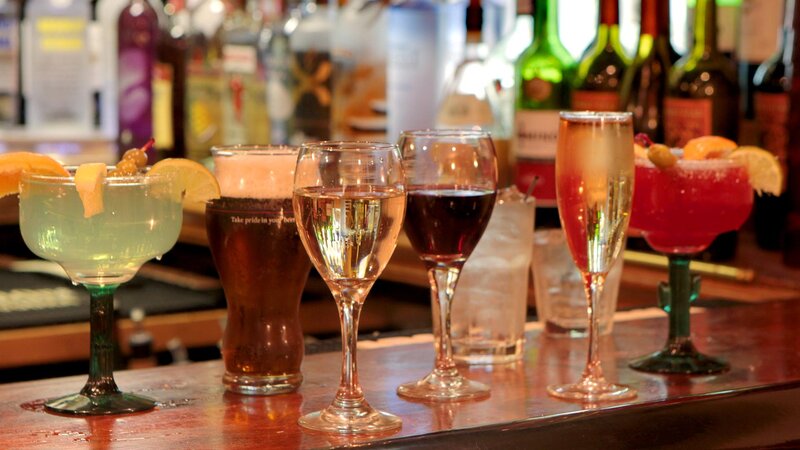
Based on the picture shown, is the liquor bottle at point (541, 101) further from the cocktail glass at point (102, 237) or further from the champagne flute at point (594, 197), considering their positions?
the cocktail glass at point (102, 237)

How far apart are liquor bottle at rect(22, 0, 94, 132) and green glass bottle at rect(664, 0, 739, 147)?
4.91ft

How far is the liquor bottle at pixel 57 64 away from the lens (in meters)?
2.96

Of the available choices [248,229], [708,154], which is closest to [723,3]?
[708,154]

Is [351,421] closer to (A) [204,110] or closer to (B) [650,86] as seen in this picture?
(B) [650,86]

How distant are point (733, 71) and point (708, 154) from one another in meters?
0.76

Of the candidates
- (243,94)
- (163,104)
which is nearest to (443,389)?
(243,94)

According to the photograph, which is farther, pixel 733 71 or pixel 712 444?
pixel 733 71

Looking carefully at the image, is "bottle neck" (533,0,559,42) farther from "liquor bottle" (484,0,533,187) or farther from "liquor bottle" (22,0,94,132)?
"liquor bottle" (22,0,94,132)

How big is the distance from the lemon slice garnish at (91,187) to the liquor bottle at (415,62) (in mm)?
1506

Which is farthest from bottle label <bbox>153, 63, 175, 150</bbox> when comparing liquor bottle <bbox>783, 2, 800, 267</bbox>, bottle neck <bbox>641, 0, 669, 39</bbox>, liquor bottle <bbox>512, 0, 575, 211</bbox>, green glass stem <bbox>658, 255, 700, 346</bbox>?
green glass stem <bbox>658, 255, 700, 346</bbox>

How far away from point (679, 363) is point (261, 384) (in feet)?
1.33

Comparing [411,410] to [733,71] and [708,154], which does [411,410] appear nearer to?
[708,154]

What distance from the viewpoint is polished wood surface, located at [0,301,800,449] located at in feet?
3.27

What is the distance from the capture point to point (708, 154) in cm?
132
